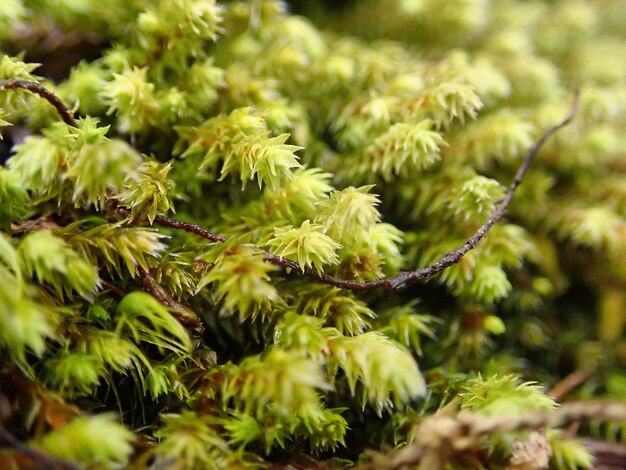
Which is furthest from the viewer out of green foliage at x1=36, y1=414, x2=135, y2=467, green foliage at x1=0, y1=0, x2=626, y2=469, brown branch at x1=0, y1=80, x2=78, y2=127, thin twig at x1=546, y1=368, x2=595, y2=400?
thin twig at x1=546, y1=368, x2=595, y2=400

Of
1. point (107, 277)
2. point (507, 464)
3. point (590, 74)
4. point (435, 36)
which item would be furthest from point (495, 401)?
point (590, 74)

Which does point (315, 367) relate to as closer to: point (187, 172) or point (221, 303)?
point (221, 303)

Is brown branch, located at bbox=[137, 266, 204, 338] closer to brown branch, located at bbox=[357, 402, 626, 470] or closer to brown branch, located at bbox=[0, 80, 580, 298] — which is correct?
brown branch, located at bbox=[0, 80, 580, 298]

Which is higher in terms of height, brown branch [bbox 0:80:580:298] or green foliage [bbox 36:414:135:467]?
brown branch [bbox 0:80:580:298]

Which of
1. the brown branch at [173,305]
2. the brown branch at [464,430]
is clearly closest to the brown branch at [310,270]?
the brown branch at [173,305]

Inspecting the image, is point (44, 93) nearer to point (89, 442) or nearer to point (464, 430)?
point (89, 442)

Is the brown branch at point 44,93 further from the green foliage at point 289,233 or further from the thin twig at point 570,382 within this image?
the thin twig at point 570,382

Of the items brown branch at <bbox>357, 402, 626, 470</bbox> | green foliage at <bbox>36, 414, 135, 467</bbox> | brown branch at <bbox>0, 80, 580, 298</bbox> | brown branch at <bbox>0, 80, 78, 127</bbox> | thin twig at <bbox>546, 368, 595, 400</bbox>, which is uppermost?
brown branch at <bbox>0, 80, 78, 127</bbox>

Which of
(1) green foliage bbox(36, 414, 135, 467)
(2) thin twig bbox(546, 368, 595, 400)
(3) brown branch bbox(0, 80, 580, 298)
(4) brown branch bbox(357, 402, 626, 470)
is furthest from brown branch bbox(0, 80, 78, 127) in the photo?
(2) thin twig bbox(546, 368, 595, 400)
